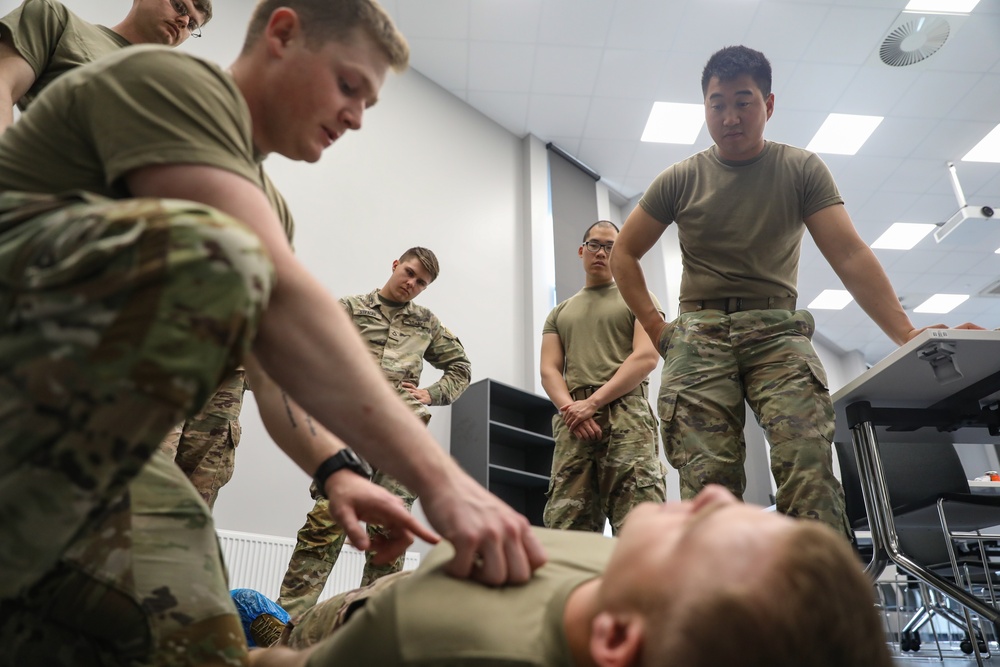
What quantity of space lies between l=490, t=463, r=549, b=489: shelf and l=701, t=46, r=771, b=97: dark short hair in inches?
105

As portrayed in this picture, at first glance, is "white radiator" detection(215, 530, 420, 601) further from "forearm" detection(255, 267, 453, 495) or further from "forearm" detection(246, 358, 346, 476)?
"forearm" detection(255, 267, 453, 495)

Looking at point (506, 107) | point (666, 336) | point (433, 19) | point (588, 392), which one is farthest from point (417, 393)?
point (506, 107)

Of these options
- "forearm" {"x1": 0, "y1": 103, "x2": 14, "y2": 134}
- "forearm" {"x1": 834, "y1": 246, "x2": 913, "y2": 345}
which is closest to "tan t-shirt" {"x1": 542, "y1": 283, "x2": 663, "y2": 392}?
"forearm" {"x1": 834, "y1": 246, "x2": 913, "y2": 345}

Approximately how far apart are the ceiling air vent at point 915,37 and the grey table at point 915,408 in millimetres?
3851

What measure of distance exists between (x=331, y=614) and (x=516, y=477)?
3.43 metres

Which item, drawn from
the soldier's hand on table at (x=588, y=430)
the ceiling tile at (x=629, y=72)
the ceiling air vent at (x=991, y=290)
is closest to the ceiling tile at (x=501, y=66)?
the ceiling tile at (x=629, y=72)

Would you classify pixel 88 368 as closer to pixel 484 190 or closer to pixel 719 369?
pixel 719 369

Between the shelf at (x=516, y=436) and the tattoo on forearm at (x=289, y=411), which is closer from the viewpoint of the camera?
the tattoo on forearm at (x=289, y=411)

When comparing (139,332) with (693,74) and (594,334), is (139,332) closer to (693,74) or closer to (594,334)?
(594,334)

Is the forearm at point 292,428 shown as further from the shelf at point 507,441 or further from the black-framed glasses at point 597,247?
the shelf at point 507,441

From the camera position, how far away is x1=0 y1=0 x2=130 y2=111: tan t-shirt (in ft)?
4.78

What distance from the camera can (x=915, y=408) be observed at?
6.68 ft

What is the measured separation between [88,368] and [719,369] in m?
1.42

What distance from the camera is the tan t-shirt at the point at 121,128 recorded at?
670 mm
